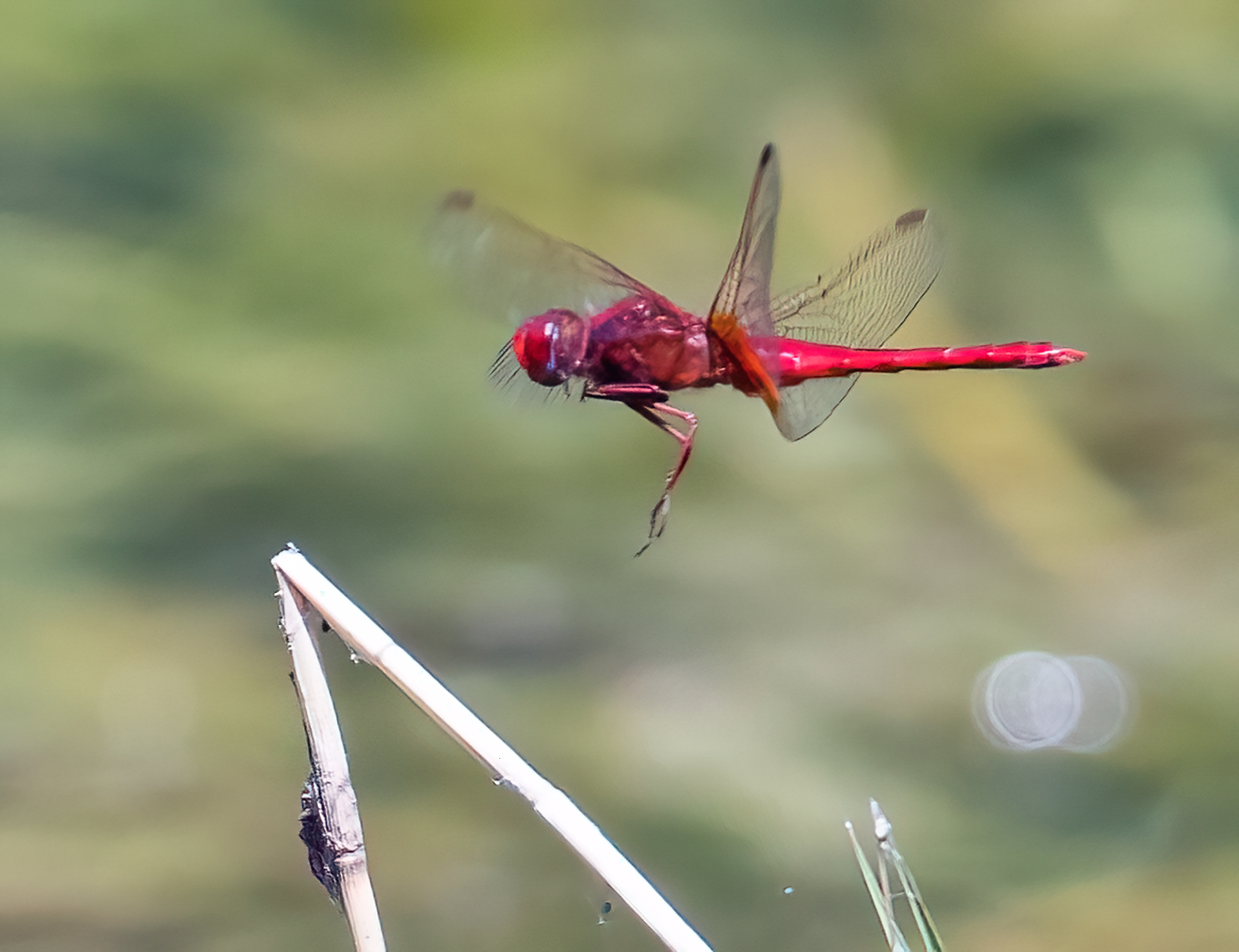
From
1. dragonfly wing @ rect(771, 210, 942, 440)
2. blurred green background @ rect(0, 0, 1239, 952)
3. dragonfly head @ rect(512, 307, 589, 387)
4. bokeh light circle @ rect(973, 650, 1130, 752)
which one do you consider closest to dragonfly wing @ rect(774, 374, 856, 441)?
dragonfly wing @ rect(771, 210, 942, 440)

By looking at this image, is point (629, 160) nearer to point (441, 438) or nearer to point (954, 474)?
point (441, 438)

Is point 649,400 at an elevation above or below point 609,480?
below

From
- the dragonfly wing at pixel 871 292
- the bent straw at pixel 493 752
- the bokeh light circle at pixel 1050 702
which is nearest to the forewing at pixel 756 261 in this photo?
the dragonfly wing at pixel 871 292

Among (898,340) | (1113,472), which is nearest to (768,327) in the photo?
(898,340)

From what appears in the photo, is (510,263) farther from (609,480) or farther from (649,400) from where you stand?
(609,480)

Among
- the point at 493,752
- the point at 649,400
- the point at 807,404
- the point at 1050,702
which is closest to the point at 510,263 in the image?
the point at 649,400

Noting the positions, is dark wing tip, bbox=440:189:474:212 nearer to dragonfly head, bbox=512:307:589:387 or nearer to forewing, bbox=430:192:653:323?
forewing, bbox=430:192:653:323

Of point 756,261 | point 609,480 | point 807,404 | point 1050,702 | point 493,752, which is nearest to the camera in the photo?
point 493,752
